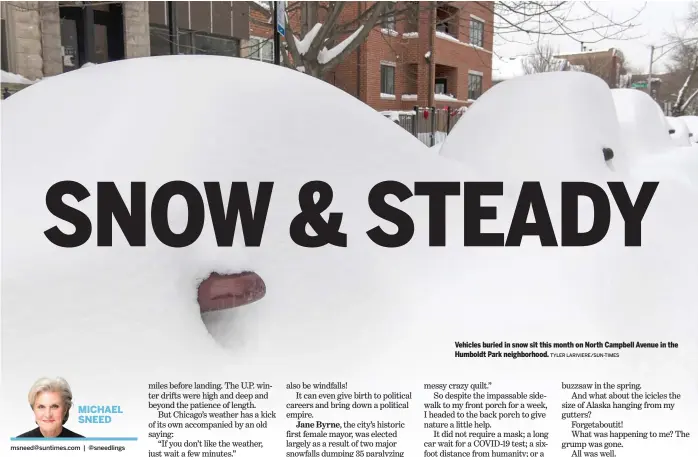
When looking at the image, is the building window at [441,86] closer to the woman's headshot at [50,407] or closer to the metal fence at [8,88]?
the metal fence at [8,88]

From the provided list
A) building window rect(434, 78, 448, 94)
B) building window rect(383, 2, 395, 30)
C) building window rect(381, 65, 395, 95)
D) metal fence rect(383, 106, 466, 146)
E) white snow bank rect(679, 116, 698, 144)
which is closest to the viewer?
building window rect(383, 2, 395, 30)

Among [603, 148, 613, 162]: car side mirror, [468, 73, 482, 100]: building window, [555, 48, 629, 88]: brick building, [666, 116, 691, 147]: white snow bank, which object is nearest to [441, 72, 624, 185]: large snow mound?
[603, 148, 613, 162]: car side mirror

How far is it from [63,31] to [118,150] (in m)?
11.9

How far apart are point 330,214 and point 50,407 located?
1.30 metres

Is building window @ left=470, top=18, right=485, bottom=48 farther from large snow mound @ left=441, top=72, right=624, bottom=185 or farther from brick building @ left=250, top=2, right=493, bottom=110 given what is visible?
large snow mound @ left=441, top=72, right=624, bottom=185

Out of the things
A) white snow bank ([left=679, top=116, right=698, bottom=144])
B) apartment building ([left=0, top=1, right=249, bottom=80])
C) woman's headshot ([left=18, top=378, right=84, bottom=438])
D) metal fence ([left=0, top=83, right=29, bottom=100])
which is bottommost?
woman's headshot ([left=18, top=378, right=84, bottom=438])

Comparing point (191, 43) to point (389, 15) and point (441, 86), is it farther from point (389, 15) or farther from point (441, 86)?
point (441, 86)

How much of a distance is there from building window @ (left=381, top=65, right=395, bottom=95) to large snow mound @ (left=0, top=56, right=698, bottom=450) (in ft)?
61.5

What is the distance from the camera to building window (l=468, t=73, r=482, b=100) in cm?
2499

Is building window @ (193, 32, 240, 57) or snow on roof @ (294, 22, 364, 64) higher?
building window @ (193, 32, 240, 57)

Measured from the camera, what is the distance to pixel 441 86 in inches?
976

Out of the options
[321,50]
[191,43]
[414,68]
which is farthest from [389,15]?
[414,68]

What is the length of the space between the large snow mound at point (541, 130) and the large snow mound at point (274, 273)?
1.18 feet

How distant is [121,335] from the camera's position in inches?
73.9
